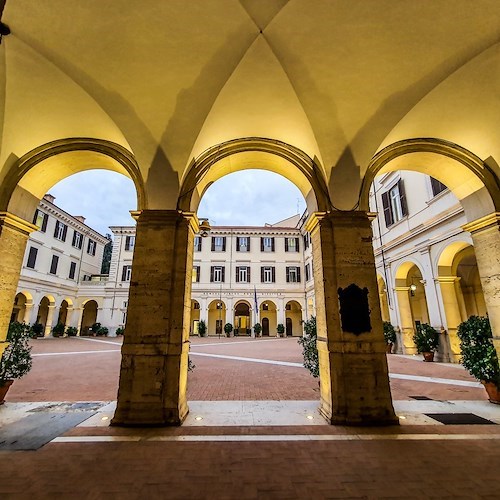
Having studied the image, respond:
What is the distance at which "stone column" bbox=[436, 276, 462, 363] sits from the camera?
1095 centimetres

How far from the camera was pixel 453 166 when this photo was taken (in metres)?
6.16

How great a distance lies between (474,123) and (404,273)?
10.3m

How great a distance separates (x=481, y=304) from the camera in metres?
14.4

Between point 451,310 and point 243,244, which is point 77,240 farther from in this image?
point 451,310

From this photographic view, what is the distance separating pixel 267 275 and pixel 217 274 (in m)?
5.31

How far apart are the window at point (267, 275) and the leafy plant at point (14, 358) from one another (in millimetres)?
24139

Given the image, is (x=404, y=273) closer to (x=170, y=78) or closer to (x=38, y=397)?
(x=170, y=78)

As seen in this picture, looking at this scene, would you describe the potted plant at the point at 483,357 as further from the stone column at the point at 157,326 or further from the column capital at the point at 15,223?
the column capital at the point at 15,223

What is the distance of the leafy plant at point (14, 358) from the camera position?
5777 mm

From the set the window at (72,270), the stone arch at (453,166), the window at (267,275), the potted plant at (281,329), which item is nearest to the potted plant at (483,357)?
the stone arch at (453,166)

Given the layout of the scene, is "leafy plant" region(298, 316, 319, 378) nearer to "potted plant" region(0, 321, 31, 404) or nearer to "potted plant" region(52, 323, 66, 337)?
"potted plant" region(0, 321, 31, 404)

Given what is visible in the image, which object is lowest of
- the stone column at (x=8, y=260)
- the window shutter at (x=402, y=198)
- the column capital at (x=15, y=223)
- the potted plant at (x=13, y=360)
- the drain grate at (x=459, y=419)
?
the drain grate at (x=459, y=419)

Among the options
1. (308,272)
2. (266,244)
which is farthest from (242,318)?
(308,272)

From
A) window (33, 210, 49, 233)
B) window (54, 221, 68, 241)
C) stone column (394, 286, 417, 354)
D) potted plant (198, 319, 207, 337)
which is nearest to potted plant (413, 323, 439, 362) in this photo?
stone column (394, 286, 417, 354)
